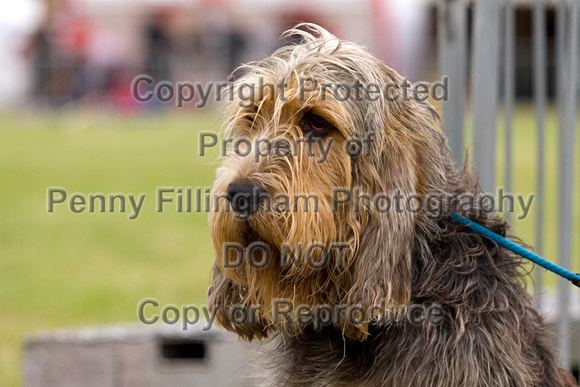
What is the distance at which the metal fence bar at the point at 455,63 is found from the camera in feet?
14.2

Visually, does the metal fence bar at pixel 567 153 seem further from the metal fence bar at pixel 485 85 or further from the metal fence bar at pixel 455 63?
the metal fence bar at pixel 455 63

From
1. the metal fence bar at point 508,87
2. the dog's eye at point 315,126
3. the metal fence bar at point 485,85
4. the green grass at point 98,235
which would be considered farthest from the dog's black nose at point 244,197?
the metal fence bar at point 508,87

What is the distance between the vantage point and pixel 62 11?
28016mm

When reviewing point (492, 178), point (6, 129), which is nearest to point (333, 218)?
point (492, 178)

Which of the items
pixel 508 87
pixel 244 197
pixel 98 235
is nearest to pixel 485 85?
pixel 508 87

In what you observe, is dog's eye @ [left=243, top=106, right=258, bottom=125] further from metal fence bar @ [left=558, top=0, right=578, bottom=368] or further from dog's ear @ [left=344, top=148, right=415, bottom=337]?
metal fence bar @ [left=558, top=0, right=578, bottom=368]

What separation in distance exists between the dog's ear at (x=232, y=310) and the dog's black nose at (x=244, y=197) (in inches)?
18.6

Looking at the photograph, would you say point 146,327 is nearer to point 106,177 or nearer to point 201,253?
point 201,253

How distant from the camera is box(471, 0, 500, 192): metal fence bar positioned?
3918 millimetres

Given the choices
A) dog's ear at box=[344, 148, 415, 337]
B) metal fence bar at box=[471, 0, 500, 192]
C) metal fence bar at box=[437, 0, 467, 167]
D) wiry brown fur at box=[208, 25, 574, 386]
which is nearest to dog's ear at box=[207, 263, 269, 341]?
wiry brown fur at box=[208, 25, 574, 386]

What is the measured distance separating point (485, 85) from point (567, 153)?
51 centimetres

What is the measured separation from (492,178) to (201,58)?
75.2 feet

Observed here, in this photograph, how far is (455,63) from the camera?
4406mm

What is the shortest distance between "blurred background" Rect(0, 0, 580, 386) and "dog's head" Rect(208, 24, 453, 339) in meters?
0.55
